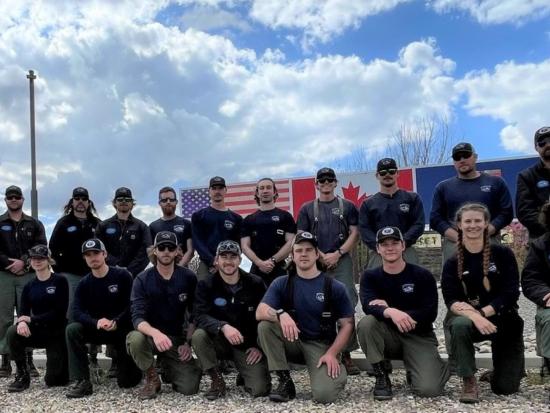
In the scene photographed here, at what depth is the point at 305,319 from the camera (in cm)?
550

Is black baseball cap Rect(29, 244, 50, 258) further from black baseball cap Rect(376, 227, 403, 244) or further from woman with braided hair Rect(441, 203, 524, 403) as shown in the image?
woman with braided hair Rect(441, 203, 524, 403)

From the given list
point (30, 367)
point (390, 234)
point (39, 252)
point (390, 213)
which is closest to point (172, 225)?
point (39, 252)

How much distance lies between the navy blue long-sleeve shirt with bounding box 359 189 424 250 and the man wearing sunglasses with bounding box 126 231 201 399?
194cm

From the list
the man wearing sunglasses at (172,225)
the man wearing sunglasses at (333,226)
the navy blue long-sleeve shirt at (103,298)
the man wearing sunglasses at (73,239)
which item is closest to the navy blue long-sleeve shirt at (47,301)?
the navy blue long-sleeve shirt at (103,298)

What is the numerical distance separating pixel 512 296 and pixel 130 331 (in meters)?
3.72

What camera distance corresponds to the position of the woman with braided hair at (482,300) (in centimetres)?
504

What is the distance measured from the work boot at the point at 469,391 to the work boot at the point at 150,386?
286 centimetres

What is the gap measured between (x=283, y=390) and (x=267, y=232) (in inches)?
81.6

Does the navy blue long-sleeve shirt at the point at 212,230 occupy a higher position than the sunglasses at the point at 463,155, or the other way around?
the sunglasses at the point at 463,155

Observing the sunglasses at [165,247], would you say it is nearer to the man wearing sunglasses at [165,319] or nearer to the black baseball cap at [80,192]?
the man wearing sunglasses at [165,319]

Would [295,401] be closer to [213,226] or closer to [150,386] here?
[150,386]

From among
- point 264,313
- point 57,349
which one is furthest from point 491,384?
point 57,349

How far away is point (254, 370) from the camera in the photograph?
564 cm

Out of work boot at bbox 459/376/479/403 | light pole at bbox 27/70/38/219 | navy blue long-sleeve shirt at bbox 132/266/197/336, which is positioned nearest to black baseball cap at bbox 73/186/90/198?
navy blue long-sleeve shirt at bbox 132/266/197/336
